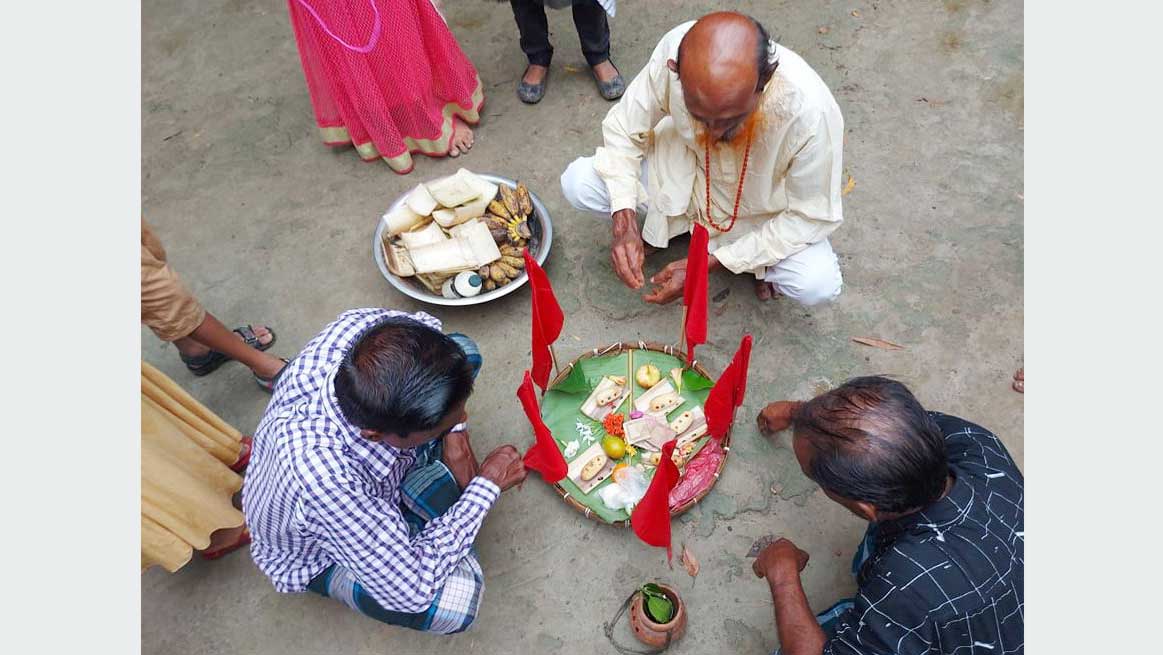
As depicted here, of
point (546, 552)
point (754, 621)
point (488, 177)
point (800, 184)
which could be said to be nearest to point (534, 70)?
point (488, 177)

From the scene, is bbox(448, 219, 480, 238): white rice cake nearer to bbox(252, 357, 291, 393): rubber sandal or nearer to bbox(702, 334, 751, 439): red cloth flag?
bbox(252, 357, 291, 393): rubber sandal

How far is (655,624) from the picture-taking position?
2414mm

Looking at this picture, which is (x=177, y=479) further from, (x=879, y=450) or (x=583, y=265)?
(x=879, y=450)

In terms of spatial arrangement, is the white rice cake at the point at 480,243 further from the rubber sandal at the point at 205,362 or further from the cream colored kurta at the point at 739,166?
the rubber sandal at the point at 205,362

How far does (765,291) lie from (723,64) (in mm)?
1349

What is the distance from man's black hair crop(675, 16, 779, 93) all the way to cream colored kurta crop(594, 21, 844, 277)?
0.12m

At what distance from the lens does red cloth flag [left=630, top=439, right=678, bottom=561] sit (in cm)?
214

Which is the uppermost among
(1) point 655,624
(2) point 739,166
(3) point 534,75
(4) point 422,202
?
(2) point 739,166

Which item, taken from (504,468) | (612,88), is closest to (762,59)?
(504,468)

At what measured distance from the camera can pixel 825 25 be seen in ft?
13.9

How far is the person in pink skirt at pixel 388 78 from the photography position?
326 centimetres

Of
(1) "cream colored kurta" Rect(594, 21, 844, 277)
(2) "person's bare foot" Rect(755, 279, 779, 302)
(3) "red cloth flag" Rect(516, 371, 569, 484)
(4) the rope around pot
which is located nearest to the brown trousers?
(3) "red cloth flag" Rect(516, 371, 569, 484)

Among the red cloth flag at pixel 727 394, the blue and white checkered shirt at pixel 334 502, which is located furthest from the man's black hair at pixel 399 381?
the red cloth flag at pixel 727 394

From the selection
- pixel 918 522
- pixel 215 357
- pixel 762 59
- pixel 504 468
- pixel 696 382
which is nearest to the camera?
pixel 918 522
